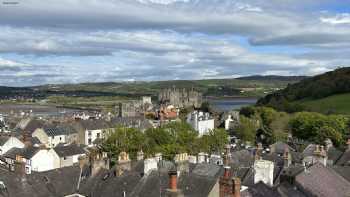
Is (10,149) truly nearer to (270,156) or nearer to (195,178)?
(270,156)

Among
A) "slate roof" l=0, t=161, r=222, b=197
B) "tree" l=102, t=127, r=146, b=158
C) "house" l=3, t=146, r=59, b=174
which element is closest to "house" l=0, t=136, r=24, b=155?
"house" l=3, t=146, r=59, b=174

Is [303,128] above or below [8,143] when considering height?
below

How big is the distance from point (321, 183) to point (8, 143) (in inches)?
1883

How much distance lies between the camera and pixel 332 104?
13612cm

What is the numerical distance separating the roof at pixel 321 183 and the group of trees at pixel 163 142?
24.8 metres

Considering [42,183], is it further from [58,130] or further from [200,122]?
[200,122]

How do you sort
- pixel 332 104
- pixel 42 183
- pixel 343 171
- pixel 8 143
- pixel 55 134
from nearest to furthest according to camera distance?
pixel 42 183
pixel 343 171
pixel 8 143
pixel 55 134
pixel 332 104

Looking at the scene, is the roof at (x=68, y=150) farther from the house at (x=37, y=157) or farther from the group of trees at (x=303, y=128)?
the group of trees at (x=303, y=128)

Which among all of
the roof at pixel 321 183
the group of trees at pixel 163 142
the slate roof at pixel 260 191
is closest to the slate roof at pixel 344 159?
the roof at pixel 321 183

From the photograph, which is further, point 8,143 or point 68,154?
point 8,143

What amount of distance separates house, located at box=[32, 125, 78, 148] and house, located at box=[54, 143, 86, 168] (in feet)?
58.7

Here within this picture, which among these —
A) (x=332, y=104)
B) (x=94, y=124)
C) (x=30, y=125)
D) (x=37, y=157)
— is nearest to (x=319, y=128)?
(x=94, y=124)

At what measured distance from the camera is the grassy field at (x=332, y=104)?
420 feet

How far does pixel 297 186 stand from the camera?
3356 centimetres
